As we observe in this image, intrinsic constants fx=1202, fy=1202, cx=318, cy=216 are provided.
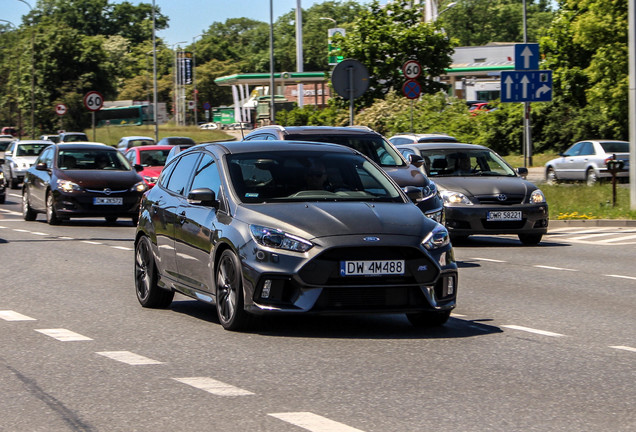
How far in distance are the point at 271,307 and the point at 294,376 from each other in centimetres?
A: 151

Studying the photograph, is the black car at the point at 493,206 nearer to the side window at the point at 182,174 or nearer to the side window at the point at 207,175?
the side window at the point at 182,174

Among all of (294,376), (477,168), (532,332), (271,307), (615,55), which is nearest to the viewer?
(294,376)

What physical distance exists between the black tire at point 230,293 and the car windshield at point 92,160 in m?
15.9

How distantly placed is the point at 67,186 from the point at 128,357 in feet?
54.0

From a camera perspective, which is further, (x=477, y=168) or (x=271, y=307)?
(x=477, y=168)

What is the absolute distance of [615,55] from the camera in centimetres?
4616

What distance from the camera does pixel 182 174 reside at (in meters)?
10.7

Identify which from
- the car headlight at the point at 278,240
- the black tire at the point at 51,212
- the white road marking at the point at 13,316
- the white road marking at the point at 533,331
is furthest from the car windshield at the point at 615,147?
the car headlight at the point at 278,240

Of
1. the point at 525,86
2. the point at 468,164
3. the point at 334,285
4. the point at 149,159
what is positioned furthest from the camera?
the point at 149,159

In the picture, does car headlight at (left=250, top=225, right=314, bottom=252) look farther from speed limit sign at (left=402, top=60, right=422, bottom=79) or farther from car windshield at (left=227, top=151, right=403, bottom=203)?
speed limit sign at (left=402, top=60, right=422, bottom=79)

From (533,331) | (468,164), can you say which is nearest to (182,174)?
(533,331)

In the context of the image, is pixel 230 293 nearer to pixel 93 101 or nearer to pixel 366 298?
pixel 366 298

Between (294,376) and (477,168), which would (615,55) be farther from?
(294,376)

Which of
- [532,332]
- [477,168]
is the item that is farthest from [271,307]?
[477,168]
